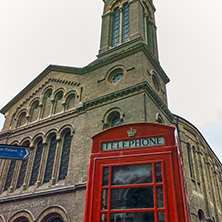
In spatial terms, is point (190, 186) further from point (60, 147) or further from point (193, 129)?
point (60, 147)

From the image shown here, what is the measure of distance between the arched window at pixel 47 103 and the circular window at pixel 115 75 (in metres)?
5.17

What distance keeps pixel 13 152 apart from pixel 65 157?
658 cm

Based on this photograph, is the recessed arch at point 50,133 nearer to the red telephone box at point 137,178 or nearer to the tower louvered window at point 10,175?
the tower louvered window at point 10,175

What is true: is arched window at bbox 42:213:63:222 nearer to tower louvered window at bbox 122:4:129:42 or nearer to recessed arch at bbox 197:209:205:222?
recessed arch at bbox 197:209:205:222

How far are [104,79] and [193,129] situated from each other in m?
8.93

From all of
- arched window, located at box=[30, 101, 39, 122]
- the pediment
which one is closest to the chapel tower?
the pediment

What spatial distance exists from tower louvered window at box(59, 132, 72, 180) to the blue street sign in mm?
6129

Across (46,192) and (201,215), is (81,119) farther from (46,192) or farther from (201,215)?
(201,215)

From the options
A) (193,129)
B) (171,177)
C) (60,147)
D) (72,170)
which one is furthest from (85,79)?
(171,177)

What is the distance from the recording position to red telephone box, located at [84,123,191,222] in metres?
4.79

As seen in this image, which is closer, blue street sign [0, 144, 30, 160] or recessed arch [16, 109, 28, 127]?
blue street sign [0, 144, 30, 160]

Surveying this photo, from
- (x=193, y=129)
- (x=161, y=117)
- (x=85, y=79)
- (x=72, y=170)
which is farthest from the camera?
(x=193, y=129)

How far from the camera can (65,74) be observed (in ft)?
61.9

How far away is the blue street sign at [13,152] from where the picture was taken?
8.40 m
